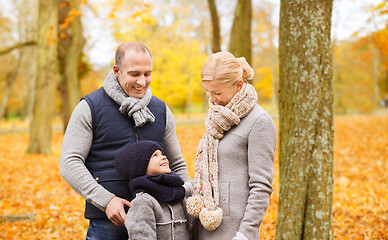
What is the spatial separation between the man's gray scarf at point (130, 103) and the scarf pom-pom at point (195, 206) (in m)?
0.66

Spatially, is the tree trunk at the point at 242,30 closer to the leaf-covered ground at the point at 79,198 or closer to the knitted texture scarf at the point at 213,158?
the leaf-covered ground at the point at 79,198

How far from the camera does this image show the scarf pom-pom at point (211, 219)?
2311 millimetres

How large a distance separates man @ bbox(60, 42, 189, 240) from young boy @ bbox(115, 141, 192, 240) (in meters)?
0.18

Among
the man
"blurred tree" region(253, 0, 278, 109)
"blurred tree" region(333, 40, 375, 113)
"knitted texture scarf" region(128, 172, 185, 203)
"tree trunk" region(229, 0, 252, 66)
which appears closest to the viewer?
"knitted texture scarf" region(128, 172, 185, 203)

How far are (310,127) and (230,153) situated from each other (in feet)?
5.15

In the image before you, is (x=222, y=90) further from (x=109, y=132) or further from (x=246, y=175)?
(x=109, y=132)

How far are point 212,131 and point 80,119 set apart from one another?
0.94 m

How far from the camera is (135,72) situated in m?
2.61

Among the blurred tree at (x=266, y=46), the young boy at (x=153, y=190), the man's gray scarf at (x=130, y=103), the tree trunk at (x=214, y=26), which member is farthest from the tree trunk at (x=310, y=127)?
the blurred tree at (x=266, y=46)

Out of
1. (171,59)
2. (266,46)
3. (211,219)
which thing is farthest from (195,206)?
(266,46)

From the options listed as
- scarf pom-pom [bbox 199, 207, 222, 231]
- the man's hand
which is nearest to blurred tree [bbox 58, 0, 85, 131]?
the man's hand

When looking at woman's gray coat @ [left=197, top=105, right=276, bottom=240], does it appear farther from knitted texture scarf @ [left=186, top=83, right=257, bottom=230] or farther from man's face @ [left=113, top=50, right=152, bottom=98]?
man's face @ [left=113, top=50, right=152, bottom=98]

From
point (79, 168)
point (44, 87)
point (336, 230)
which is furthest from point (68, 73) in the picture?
point (79, 168)

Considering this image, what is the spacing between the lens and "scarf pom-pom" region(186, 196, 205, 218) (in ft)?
7.81
